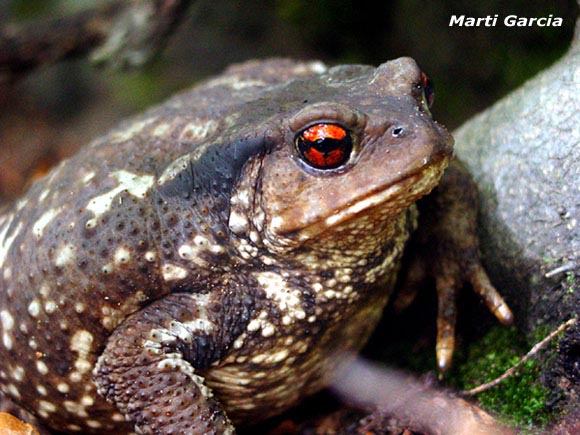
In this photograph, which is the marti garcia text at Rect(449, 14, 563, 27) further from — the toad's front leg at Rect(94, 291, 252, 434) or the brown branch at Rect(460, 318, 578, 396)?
the toad's front leg at Rect(94, 291, 252, 434)

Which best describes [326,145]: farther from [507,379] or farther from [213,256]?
[507,379]

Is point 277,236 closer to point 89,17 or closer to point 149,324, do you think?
point 149,324

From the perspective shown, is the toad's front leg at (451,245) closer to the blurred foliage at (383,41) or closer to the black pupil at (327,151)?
the black pupil at (327,151)

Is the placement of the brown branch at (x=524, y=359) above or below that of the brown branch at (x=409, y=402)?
above

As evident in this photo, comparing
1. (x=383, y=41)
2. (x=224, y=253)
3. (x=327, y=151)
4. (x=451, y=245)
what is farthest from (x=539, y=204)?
(x=383, y=41)

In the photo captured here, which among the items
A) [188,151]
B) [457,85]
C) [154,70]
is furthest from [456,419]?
[154,70]

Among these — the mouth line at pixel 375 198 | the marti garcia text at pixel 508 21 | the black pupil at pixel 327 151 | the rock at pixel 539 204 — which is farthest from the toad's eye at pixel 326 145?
the marti garcia text at pixel 508 21

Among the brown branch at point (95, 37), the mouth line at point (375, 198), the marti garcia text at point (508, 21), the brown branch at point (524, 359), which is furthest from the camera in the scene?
the brown branch at point (95, 37)
